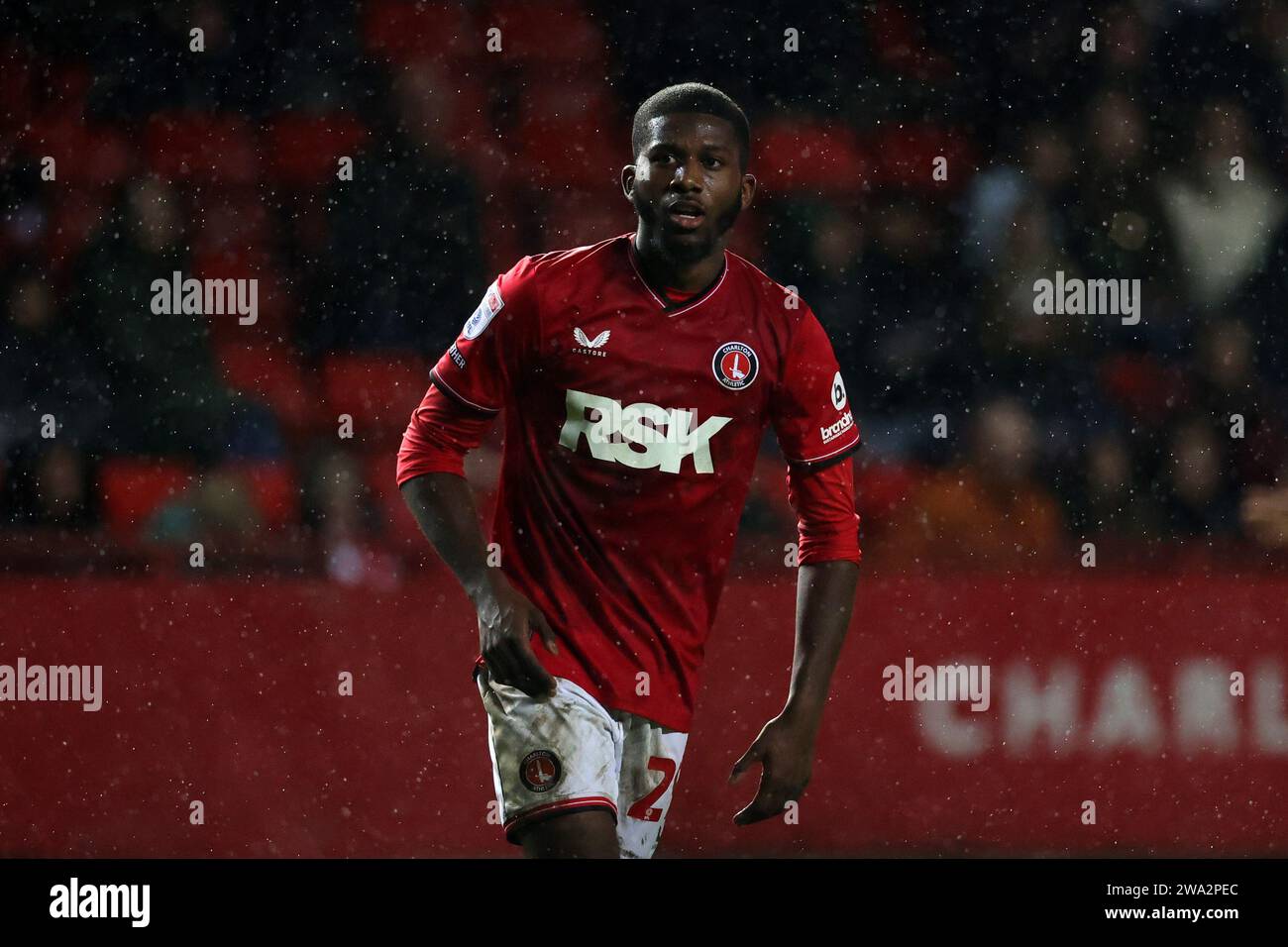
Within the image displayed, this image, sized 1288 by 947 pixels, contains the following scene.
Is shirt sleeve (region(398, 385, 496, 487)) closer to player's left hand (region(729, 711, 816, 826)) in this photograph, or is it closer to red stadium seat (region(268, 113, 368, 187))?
player's left hand (region(729, 711, 816, 826))

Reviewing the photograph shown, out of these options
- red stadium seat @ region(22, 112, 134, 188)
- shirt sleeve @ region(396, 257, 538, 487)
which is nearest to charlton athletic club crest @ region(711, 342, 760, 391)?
shirt sleeve @ region(396, 257, 538, 487)

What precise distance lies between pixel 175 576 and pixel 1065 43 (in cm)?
351

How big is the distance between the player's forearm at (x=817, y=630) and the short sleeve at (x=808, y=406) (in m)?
0.22

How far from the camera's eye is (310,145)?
5.06 meters

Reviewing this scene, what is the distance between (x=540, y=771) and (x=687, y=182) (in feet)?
3.58

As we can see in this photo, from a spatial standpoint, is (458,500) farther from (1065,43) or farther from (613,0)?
(1065,43)

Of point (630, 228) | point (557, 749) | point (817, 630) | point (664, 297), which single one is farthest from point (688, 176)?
point (630, 228)

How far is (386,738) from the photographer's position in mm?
4508

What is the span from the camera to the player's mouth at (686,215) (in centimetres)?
269

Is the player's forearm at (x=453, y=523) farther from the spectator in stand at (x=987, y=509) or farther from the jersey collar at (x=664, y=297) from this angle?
the spectator in stand at (x=987, y=509)

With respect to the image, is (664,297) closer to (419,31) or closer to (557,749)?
(557,749)

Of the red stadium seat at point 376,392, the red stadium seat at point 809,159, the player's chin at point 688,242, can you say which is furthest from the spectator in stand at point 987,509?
the player's chin at point 688,242

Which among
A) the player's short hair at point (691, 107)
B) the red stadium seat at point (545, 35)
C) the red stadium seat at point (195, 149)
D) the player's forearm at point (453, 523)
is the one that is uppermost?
the red stadium seat at point (545, 35)
